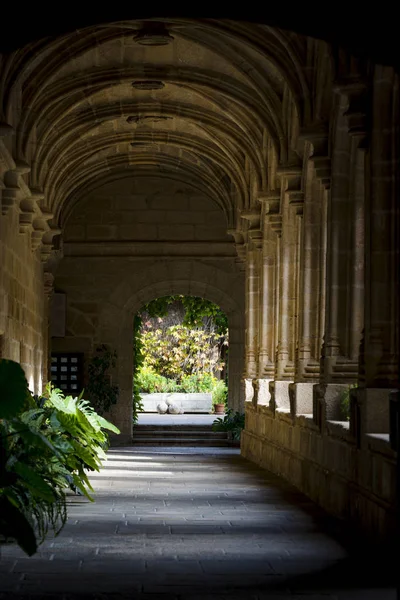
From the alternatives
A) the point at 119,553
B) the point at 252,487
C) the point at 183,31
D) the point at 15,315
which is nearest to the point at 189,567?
the point at 119,553

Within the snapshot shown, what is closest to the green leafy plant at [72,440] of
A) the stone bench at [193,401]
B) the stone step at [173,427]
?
the stone step at [173,427]

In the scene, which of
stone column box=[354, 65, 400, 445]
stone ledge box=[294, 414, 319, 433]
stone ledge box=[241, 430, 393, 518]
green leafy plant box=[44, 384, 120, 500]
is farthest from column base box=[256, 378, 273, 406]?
stone column box=[354, 65, 400, 445]

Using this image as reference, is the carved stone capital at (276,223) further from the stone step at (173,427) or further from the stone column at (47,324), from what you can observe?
the stone step at (173,427)

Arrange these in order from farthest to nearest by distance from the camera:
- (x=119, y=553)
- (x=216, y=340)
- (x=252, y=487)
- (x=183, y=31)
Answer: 1. (x=216, y=340)
2. (x=183, y=31)
3. (x=252, y=487)
4. (x=119, y=553)

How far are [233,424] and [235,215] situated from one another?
393 cm

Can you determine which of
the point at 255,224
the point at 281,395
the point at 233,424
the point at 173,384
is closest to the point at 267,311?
the point at 255,224

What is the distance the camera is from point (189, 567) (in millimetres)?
5781

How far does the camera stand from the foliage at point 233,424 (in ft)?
69.4

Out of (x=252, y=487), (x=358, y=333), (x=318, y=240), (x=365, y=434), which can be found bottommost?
(x=252, y=487)

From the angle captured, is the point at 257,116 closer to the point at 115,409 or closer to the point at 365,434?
the point at 365,434

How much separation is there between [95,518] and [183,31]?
263 inches

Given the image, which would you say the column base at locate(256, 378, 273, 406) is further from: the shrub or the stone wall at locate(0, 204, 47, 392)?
the shrub

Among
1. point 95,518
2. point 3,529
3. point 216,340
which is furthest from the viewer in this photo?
point 216,340

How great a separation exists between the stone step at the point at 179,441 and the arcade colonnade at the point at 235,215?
1.61ft
